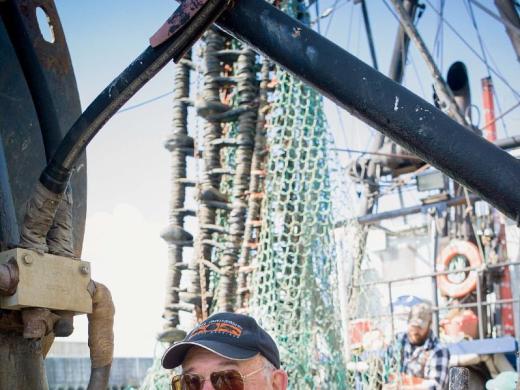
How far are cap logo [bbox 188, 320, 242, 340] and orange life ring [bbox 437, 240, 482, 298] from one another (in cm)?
1343

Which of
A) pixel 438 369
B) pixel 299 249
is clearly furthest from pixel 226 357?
pixel 299 249

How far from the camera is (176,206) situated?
7.36 meters

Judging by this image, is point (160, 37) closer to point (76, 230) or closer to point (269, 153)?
point (76, 230)

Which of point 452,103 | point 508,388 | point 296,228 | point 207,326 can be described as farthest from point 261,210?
point 452,103

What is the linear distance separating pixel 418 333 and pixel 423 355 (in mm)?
164

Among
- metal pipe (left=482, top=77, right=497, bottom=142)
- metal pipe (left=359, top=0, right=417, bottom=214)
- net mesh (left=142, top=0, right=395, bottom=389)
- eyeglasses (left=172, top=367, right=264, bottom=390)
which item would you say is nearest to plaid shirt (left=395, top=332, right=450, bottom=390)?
net mesh (left=142, top=0, right=395, bottom=389)

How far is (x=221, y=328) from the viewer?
2221mm

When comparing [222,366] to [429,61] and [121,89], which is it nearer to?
[121,89]

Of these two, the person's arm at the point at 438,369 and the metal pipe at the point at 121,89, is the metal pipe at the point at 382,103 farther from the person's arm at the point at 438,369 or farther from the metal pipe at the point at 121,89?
the person's arm at the point at 438,369

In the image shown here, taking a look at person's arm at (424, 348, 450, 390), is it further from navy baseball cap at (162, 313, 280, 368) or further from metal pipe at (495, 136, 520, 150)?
metal pipe at (495, 136, 520, 150)

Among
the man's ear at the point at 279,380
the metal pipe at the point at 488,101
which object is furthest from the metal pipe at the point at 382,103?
the metal pipe at the point at 488,101

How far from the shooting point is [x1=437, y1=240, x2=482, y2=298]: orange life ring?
15.2 m

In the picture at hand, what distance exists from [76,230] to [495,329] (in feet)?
46.1

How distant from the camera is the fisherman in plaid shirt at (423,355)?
5781 mm
